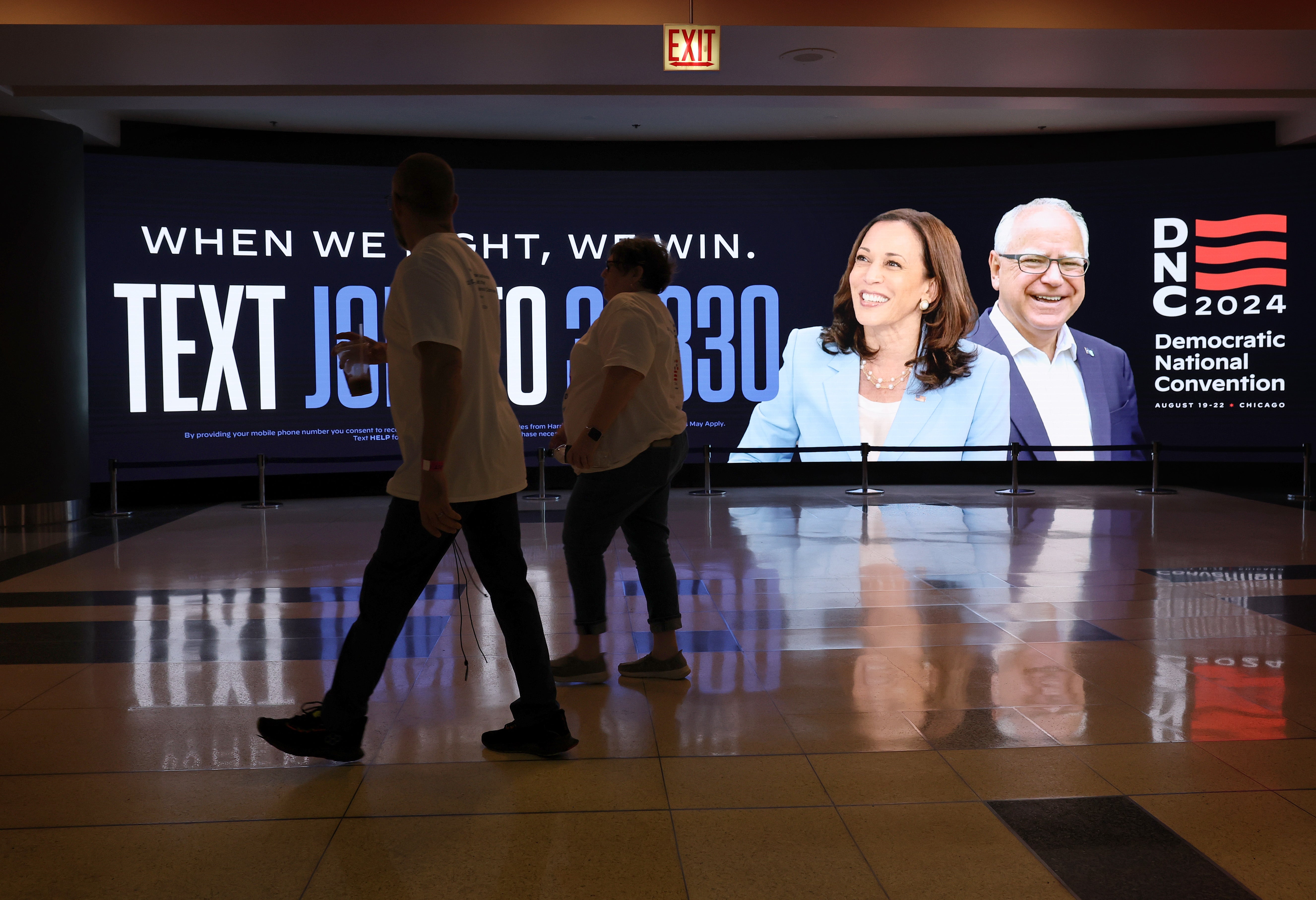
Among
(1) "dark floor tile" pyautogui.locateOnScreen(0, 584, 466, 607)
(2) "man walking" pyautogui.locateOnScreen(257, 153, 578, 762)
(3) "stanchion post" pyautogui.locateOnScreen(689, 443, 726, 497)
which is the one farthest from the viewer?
(3) "stanchion post" pyautogui.locateOnScreen(689, 443, 726, 497)

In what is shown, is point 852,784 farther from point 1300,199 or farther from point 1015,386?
point 1300,199

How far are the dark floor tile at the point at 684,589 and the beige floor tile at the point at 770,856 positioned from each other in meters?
2.57

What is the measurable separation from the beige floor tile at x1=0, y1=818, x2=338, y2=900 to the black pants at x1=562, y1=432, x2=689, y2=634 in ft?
3.87

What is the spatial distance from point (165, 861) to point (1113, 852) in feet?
6.36

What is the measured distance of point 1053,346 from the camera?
34.9 feet

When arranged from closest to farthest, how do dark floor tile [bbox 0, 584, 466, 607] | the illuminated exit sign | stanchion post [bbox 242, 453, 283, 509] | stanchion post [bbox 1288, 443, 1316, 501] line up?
dark floor tile [bbox 0, 584, 466, 607], the illuminated exit sign, stanchion post [bbox 1288, 443, 1316, 501], stanchion post [bbox 242, 453, 283, 509]

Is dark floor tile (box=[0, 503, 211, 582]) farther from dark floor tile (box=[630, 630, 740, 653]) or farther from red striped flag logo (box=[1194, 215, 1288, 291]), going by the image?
red striped flag logo (box=[1194, 215, 1288, 291])

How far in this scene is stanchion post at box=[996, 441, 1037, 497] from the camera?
9836 millimetres

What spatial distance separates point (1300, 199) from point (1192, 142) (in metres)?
1.17

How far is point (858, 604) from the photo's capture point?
4699 mm

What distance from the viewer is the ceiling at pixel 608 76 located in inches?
262

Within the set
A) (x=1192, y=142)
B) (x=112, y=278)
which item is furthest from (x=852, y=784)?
(x=1192, y=142)

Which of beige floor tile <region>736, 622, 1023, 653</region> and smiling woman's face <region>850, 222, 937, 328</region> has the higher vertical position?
smiling woman's face <region>850, 222, 937, 328</region>

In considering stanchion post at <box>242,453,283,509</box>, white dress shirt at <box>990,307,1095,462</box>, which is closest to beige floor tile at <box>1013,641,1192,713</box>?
white dress shirt at <box>990,307,1095,462</box>
